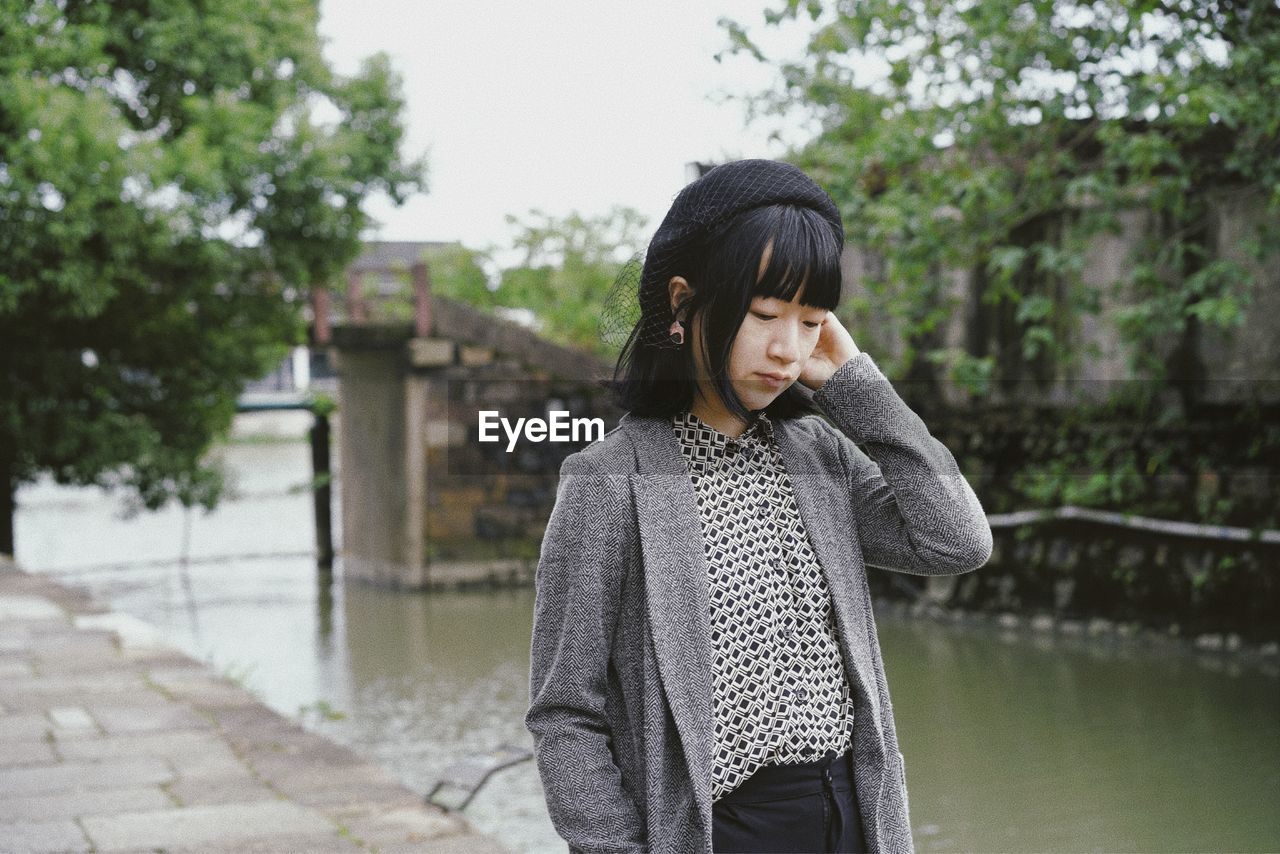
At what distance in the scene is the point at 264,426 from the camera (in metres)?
35.6

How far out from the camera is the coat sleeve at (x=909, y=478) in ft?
5.02

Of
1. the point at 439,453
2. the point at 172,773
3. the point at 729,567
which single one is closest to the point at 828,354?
the point at 729,567

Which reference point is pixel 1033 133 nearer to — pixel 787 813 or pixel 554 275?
pixel 787 813

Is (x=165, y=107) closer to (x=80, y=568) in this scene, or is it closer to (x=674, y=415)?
(x=80, y=568)

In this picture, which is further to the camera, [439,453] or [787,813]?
[439,453]

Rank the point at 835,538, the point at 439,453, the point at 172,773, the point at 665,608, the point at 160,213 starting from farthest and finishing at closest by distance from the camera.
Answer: the point at 439,453
the point at 160,213
the point at 172,773
the point at 835,538
the point at 665,608

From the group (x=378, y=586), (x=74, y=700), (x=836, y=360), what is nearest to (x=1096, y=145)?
(x=74, y=700)

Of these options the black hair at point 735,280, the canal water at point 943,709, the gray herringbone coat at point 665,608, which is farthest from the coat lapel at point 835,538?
the canal water at point 943,709

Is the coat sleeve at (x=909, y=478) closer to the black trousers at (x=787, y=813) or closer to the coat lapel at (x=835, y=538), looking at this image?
the coat lapel at (x=835, y=538)

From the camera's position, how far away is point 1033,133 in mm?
6703

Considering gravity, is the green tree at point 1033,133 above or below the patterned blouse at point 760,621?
above

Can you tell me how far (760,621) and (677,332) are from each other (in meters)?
0.32

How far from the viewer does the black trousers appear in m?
1.46

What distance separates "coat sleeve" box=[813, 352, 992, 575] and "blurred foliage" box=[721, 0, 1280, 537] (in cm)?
400
